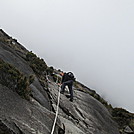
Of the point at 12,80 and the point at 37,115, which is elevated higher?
the point at 12,80

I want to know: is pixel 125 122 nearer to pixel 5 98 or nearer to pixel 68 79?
pixel 68 79

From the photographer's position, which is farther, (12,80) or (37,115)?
(12,80)

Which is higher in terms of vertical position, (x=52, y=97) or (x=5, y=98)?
(x=52, y=97)

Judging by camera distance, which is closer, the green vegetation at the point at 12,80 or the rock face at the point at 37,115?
the rock face at the point at 37,115

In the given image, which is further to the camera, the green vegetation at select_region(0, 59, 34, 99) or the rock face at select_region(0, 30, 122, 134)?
the green vegetation at select_region(0, 59, 34, 99)

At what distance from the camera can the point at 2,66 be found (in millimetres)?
7707

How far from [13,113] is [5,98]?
721 mm

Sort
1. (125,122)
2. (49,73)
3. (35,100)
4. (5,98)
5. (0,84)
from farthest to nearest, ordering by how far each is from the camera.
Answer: (49,73) < (125,122) < (35,100) < (0,84) < (5,98)

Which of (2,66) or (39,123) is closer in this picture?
(39,123)

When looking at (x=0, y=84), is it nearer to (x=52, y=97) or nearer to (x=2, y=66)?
(x=2, y=66)

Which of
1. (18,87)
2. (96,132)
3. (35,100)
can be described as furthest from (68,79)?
(18,87)

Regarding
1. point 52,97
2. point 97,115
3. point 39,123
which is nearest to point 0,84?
point 39,123

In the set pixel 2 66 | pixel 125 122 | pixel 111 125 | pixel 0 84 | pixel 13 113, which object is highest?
pixel 125 122

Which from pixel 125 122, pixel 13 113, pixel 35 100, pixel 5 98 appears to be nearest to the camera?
pixel 13 113
